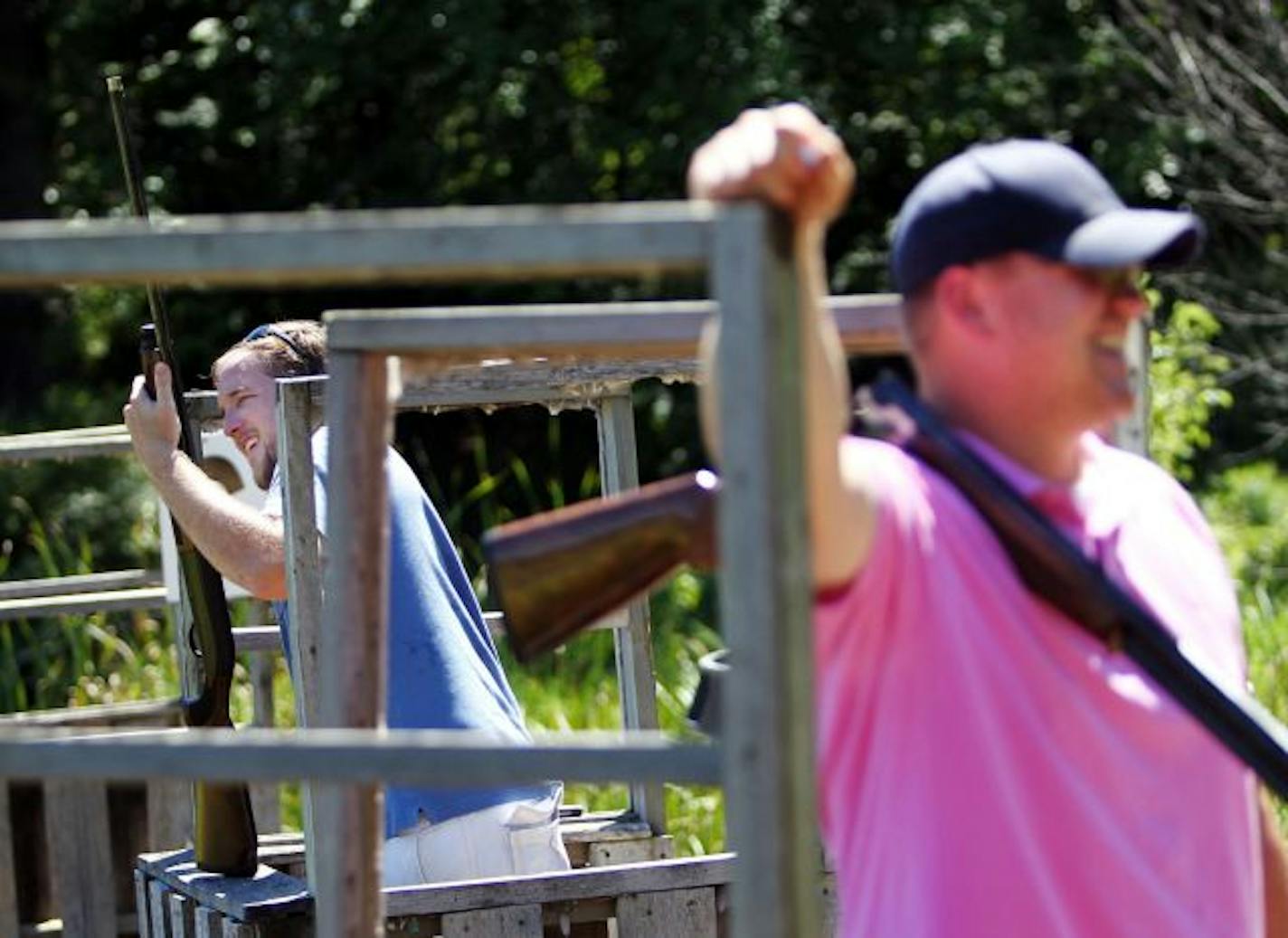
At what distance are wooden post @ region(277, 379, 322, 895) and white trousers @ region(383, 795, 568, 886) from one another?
25 centimetres

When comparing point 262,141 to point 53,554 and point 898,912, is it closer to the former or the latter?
point 53,554

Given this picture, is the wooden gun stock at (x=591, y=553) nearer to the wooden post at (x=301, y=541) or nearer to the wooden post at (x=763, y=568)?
the wooden post at (x=763, y=568)

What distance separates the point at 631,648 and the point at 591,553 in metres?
2.79

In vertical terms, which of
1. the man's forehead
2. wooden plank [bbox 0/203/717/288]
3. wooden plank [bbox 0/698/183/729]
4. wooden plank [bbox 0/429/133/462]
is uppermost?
wooden plank [bbox 0/203/717/288]

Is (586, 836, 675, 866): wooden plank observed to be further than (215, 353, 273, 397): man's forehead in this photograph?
Yes

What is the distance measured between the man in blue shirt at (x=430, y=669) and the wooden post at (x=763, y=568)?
2.16 m

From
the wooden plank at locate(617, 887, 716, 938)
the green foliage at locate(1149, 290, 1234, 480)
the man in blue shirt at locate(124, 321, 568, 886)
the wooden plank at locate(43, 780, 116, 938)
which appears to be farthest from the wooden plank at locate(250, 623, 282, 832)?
the green foliage at locate(1149, 290, 1234, 480)

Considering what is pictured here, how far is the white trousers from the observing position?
4137mm

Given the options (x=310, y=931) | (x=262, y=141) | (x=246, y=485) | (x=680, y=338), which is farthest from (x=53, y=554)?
(x=680, y=338)

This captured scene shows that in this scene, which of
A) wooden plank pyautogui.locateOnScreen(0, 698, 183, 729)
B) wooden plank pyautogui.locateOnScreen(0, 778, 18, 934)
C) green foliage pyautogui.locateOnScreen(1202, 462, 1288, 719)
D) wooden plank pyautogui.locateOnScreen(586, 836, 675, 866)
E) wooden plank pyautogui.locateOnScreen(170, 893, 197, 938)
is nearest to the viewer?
wooden plank pyautogui.locateOnScreen(170, 893, 197, 938)

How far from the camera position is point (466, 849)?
13.6 ft

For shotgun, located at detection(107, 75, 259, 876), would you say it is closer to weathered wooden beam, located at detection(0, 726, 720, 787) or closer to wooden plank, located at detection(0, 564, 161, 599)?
wooden plank, located at detection(0, 564, 161, 599)

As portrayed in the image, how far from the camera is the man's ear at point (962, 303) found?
7.14ft

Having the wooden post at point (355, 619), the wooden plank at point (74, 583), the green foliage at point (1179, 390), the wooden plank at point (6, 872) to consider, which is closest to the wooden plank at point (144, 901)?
the wooden plank at point (74, 583)
